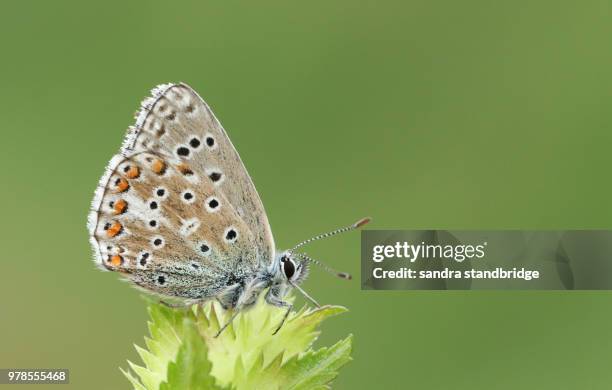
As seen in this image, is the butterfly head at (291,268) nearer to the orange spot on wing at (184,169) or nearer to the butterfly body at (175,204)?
the butterfly body at (175,204)

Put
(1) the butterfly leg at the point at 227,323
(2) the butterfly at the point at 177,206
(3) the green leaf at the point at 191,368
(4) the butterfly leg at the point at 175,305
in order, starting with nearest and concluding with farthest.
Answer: (3) the green leaf at the point at 191,368 → (1) the butterfly leg at the point at 227,323 → (4) the butterfly leg at the point at 175,305 → (2) the butterfly at the point at 177,206

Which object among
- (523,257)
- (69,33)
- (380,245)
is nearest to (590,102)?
(523,257)

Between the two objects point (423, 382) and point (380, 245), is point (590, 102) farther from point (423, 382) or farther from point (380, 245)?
point (380, 245)

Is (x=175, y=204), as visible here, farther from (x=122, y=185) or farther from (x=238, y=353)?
(x=238, y=353)

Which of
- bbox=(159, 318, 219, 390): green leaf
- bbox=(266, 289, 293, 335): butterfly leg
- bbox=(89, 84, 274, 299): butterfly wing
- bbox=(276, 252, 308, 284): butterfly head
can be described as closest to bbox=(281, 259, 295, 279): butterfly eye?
bbox=(276, 252, 308, 284): butterfly head

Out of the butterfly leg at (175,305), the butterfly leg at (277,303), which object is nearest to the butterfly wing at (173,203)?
the butterfly leg at (277,303)
